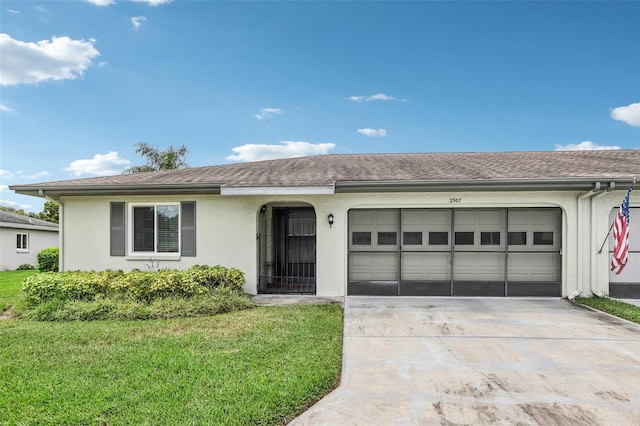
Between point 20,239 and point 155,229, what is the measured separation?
638 inches

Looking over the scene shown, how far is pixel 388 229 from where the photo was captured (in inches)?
358

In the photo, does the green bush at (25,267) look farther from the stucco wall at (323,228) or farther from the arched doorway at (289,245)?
the arched doorway at (289,245)

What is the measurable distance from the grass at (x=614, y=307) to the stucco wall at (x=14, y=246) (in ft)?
81.2

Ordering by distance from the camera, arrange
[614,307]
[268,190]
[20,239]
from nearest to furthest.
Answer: [614,307] → [268,190] → [20,239]

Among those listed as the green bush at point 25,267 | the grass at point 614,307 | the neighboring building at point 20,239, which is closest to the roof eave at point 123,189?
the grass at point 614,307

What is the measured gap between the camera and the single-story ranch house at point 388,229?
27.5 ft

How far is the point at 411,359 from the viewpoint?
4.61 meters

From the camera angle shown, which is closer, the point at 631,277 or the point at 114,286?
the point at 114,286

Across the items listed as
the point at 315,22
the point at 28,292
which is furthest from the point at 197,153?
the point at 28,292

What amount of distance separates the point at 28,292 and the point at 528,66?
61.3 ft

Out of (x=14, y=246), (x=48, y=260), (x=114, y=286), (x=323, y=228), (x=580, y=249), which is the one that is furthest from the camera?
(x=14, y=246)

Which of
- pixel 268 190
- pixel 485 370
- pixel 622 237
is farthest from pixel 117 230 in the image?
pixel 622 237

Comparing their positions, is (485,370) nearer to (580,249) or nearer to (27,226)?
(580,249)

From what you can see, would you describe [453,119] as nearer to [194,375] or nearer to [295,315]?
[295,315]
